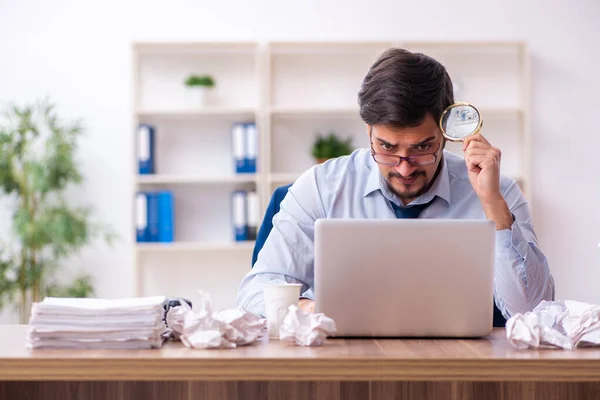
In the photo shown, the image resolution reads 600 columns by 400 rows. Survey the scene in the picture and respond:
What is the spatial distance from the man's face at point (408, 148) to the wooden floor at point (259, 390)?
2.47 feet

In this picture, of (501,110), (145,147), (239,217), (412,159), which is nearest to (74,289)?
(145,147)

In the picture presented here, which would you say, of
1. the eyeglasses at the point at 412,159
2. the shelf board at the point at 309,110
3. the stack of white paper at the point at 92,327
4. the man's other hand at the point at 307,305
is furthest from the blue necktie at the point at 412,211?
the shelf board at the point at 309,110

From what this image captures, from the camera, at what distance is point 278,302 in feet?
4.81

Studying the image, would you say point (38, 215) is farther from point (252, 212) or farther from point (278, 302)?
point (278, 302)

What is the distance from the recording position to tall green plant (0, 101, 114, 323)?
4.23 m

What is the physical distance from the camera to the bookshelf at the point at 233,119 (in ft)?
14.7

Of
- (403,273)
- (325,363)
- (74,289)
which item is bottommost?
(74,289)

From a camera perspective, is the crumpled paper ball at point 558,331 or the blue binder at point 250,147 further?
the blue binder at point 250,147

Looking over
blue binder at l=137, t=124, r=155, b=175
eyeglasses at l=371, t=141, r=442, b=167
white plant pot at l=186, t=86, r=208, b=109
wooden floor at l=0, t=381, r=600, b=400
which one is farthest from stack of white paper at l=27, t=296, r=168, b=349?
white plant pot at l=186, t=86, r=208, b=109

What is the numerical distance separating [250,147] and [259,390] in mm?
2931

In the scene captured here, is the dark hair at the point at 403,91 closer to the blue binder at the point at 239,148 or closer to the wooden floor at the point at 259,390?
the wooden floor at the point at 259,390

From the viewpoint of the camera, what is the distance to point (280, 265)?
6.72ft

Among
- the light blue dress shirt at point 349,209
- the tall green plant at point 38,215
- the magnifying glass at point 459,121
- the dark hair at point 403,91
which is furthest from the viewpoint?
the tall green plant at point 38,215

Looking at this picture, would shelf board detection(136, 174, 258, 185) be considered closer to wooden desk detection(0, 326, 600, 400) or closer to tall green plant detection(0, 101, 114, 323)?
tall green plant detection(0, 101, 114, 323)
